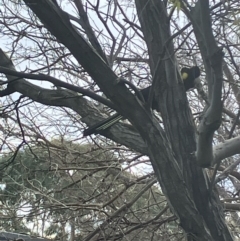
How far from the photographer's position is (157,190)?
6.51 m

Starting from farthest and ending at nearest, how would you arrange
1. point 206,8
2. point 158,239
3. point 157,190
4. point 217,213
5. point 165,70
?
1. point 157,190
2. point 158,239
3. point 165,70
4. point 217,213
5. point 206,8

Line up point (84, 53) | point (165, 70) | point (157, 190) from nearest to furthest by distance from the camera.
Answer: point (84, 53)
point (165, 70)
point (157, 190)

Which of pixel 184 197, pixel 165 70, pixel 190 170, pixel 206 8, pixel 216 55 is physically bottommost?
pixel 184 197

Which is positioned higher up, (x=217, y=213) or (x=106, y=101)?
(x=106, y=101)

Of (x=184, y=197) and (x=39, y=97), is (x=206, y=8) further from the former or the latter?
(x=39, y=97)

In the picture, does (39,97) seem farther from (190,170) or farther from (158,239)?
(158,239)

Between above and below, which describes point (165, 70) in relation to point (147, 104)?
above

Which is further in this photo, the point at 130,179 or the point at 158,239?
the point at 130,179

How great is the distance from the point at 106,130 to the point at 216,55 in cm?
155

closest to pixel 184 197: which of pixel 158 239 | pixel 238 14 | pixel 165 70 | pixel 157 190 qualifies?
pixel 165 70

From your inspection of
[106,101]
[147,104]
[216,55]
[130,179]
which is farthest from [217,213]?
[130,179]

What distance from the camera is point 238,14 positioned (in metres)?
2.55

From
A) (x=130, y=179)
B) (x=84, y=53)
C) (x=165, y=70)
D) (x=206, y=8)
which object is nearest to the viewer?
(x=206, y=8)

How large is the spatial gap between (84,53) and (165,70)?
33.8 inches
